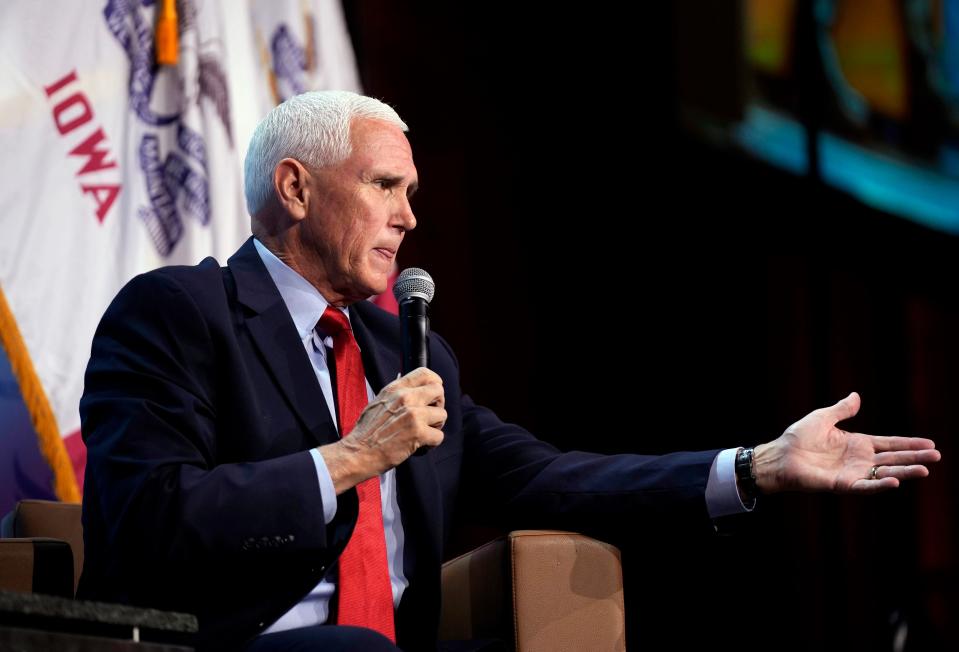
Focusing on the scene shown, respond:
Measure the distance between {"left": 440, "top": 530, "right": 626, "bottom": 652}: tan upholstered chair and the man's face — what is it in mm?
489

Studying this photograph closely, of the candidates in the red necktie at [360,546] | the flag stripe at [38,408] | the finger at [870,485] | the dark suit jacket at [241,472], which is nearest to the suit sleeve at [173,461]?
the dark suit jacket at [241,472]

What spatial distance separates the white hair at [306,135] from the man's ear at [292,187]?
1 centimetres

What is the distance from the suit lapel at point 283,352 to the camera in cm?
166

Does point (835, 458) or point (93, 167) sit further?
point (93, 167)

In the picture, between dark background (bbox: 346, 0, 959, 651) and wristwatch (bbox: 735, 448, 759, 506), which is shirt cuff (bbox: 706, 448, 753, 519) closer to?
wristwatch (bbox: 735, 448, 759, 506)

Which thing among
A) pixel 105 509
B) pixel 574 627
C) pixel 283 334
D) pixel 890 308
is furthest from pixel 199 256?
pixel 890 308

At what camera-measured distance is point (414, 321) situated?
1.58 metres

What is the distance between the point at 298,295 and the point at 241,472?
0.40m

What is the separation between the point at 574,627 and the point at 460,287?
224cm

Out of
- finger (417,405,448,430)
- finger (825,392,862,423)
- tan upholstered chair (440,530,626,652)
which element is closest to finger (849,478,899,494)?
finger (825,392,862,423)

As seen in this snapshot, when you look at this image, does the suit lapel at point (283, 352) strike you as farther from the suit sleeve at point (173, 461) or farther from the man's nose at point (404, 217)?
the man's nose at point (404, 217)

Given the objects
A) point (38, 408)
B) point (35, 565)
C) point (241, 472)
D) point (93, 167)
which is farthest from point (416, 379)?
point (93, 167)

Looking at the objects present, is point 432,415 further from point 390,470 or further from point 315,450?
point 390,470

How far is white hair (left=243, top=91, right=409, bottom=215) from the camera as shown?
1855 millimetres
